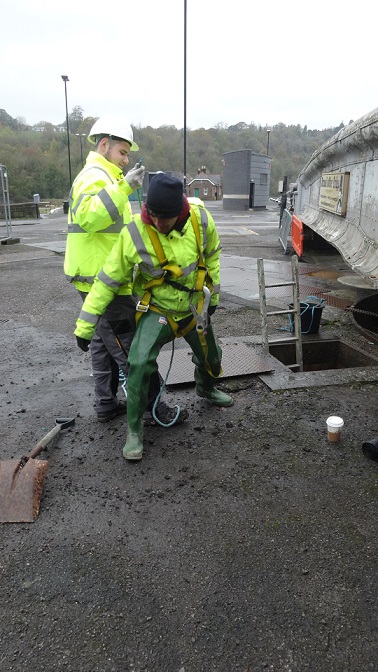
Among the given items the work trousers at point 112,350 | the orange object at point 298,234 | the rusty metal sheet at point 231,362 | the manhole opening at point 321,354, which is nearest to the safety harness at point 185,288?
the work trousers at point 112,350

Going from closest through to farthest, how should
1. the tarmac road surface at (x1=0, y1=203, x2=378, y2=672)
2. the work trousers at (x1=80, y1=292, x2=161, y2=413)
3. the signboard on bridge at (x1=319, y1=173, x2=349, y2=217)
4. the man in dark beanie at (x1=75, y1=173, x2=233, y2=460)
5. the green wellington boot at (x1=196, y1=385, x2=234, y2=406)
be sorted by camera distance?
the tarmac road surface at (x1=0, y1=203, x2=378, y2=672)
the man in dark beanie at (x1=75, y1=173, x2=233, y2=460)
the work trousers at (x1=80, y1=292, x2=161, y2=413)
the green wellington boot at (x1=196, y1=385, x2=234, y2=406)
the signboard on bridge at (x1=319, y1=173, x2=349, y2=217)

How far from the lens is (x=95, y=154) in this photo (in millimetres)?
3848

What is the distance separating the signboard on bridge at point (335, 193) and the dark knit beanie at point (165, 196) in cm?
561

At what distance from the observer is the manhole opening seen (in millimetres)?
6039

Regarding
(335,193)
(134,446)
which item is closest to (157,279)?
(134,446)

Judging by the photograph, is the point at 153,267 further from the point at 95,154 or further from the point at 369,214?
the point at 369,214

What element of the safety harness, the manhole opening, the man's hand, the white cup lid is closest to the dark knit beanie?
the safety harness

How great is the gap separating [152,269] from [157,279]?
9cm

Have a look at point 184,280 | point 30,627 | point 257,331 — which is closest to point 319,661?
point 30,627

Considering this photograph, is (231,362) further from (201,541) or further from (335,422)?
(201,541)

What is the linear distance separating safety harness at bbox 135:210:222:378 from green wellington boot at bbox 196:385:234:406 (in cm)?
55

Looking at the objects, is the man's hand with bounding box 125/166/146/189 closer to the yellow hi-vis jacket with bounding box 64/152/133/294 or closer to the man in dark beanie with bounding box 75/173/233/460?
the yellow hi-vis jacket with bounding box 64/152/133/294

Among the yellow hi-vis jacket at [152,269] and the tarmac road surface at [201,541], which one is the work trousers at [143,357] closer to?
the yellow hi-vis jacket at [152,269]

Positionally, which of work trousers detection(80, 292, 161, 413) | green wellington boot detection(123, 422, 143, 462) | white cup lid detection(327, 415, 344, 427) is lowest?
green wellington boot detection(123, 422, 143, 462)
